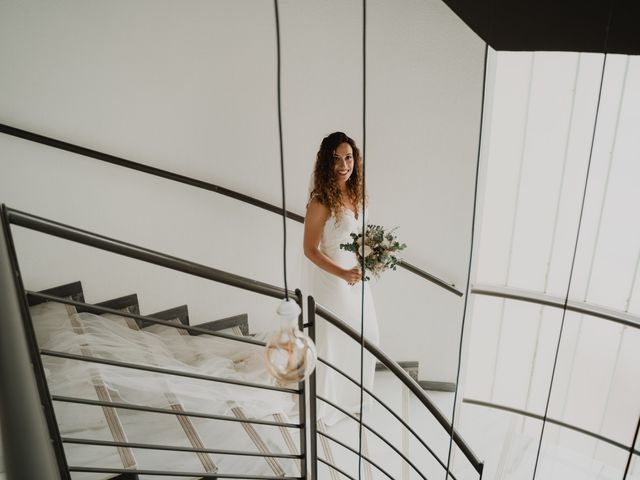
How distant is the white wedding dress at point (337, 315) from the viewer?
2.98m

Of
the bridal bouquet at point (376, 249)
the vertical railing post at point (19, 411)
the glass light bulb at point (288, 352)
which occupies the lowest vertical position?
the vertical railing post at point (19, 411)

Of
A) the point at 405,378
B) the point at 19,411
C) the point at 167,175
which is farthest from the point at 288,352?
the point at 167,175

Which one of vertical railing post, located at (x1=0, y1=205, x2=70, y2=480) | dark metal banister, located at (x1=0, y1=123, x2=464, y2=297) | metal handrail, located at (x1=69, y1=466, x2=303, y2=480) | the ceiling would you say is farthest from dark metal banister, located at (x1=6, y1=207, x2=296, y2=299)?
dark metal banister, located at (x1=0, y1=123, x2=464, y2=297)

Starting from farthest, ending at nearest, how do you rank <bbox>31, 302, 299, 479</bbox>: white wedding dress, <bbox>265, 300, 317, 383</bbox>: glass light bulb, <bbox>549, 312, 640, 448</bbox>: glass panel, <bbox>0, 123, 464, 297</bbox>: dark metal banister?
<bbox>549, 312, 640, 448</bbox>: glass panel < <bbox>0, 123, 464, 297</bbox>: dark metal banister < <bbox>31, 302, 299, 479</bbox>: white wedding dress < <bbox>265, 300, 317, 383</bbox>: glass light bulb

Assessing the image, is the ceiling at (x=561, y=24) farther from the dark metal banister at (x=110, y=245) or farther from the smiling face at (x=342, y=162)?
the dark metal banister at (x=110, y=245)

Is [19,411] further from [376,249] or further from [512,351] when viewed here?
[512,351]

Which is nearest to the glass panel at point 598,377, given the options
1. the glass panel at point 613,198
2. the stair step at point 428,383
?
the glass panel at point 613,198

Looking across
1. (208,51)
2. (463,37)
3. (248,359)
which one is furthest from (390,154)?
(248,359)

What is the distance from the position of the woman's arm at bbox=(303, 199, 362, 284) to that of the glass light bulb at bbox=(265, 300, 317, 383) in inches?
63.8

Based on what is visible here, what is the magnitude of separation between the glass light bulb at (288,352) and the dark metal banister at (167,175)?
2270 millimetres

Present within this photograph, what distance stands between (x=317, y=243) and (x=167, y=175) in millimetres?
1121

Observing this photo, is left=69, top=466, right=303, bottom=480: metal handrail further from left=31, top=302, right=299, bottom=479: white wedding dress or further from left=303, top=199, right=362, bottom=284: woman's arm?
left=303, top=199, right=362, bottom=284: woman's arm

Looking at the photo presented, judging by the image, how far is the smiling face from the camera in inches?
113

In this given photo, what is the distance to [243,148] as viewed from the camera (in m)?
3.45
